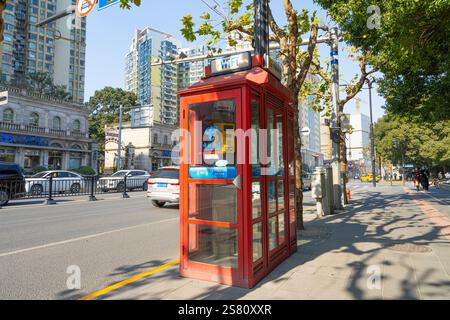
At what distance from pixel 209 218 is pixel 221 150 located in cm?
95

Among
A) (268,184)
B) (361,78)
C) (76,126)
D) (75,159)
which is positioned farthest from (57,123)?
(268,184)

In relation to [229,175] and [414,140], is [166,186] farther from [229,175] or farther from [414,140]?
[414,140]

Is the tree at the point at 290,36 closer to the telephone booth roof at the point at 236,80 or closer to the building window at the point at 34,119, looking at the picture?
the telephone booth roof at the point at 236,80

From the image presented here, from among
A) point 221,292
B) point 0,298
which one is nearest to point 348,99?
point 221,292

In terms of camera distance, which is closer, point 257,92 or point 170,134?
point 257,92

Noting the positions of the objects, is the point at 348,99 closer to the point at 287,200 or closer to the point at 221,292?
the point at 287,200

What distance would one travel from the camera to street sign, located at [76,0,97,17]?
7.55 m

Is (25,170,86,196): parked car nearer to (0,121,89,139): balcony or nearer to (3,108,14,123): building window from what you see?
(0,121,89,139): balcony

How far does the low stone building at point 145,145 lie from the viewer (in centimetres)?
4897

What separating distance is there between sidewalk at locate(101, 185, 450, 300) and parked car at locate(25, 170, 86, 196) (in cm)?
1500

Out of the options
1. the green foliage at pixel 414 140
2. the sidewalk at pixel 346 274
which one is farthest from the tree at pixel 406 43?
the green foliage at pixel 414 140

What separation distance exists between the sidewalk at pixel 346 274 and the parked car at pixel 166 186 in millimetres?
5757
